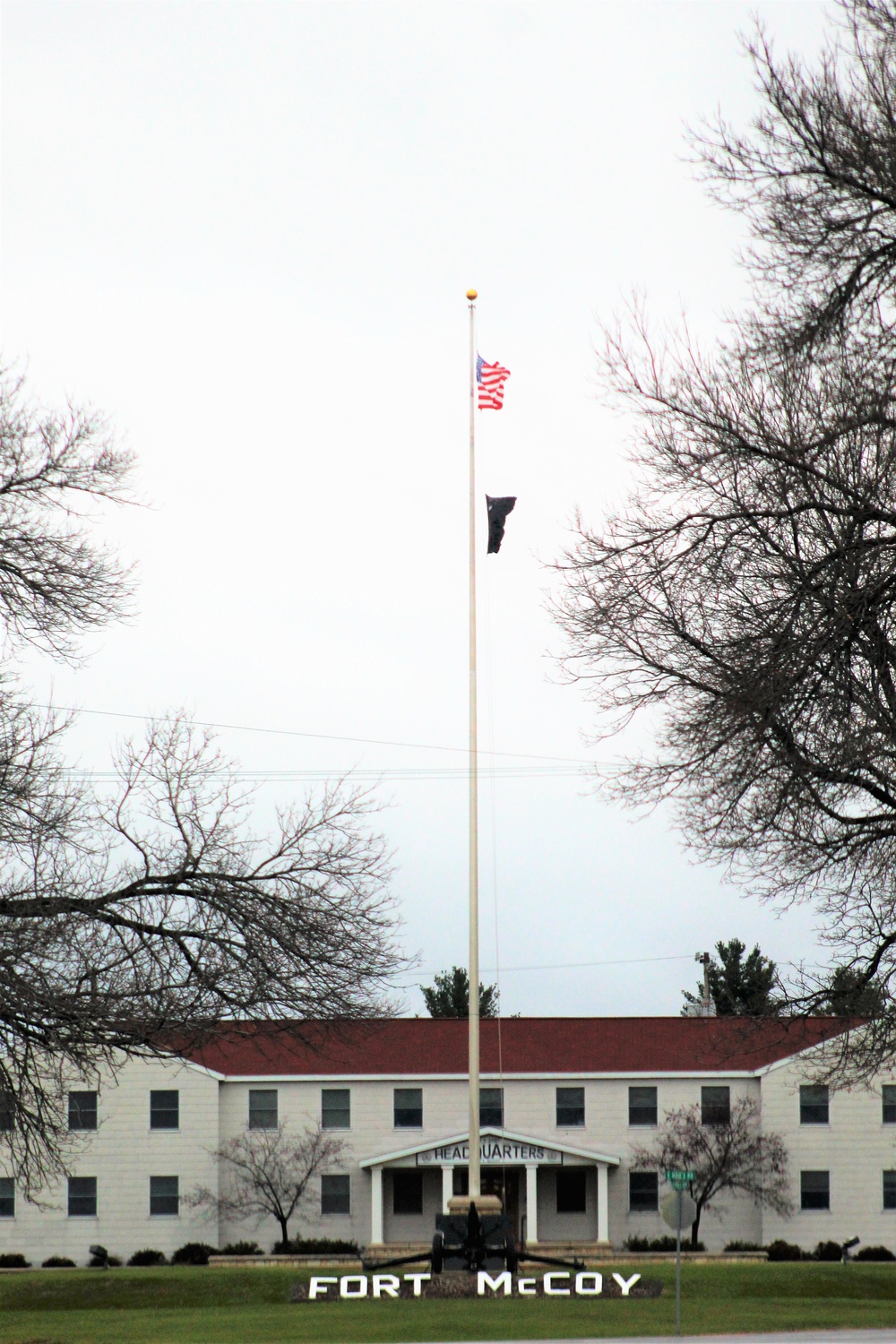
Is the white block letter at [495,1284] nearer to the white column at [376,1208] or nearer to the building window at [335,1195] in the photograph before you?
the white column at [376,1208]

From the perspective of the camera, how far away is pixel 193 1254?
47.7m

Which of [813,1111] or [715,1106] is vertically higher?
[715,1106]

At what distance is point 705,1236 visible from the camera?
48.1 m

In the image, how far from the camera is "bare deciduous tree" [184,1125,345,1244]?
4781cm

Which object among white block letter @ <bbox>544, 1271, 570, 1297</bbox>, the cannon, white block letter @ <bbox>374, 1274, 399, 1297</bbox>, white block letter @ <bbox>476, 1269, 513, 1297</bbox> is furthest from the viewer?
white block letter @ <bbox>374, 1274, 399, 1297</bbox>

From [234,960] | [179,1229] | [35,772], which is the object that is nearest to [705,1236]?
[179,1229]

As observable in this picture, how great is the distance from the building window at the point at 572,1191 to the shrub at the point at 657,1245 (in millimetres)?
2348

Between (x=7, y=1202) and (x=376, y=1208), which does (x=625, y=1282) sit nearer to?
(x=376, y=1208)

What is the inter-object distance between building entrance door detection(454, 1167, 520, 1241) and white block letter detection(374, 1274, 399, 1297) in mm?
20996

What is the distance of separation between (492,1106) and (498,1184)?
252 centimetres

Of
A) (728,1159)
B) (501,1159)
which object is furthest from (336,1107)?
(728,1159)

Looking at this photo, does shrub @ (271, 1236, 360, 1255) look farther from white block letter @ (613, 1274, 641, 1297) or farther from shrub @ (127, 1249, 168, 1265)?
white block letter @ (613, 1274, 641, 1297)

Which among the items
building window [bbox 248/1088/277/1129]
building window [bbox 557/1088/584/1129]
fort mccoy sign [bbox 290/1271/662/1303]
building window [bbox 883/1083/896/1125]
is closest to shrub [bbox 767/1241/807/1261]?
building window [bbox 883/1083/896/1125]

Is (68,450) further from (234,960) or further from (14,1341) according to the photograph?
(14,1341)
